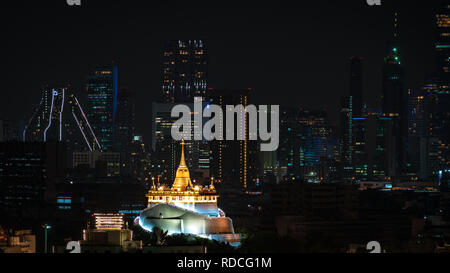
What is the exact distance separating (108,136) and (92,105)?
6029 millimetres

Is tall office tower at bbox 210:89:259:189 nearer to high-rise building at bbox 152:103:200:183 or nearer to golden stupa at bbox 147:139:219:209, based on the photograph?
high-rise building at bbox 152:103:200:183

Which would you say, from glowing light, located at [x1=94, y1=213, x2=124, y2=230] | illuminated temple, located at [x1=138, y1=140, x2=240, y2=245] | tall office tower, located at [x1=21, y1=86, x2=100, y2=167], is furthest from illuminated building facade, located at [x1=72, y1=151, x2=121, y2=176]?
glowing light, located at [x1=94, y1=213, x2=124, y2=230]

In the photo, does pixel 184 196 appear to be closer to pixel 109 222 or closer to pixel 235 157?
pixel 109 222

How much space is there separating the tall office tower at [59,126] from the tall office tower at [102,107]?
1.50m

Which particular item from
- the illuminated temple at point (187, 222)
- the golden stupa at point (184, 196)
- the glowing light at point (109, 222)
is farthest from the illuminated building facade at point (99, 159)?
the glowing light at point (109, 222)

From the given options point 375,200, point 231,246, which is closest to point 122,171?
point 375,200

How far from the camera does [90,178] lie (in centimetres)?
16550

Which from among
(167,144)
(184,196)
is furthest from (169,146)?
(184,196)

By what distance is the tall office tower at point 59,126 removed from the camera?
162 m

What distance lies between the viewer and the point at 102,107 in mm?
193375

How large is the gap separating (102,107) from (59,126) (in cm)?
1938

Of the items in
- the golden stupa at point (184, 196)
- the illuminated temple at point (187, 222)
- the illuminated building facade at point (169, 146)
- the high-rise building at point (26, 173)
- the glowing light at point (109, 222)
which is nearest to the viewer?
the glowing light at point (109, 222)

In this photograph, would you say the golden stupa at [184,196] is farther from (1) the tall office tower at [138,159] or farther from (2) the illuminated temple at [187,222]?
(1) the tall office tower at [138,159]
